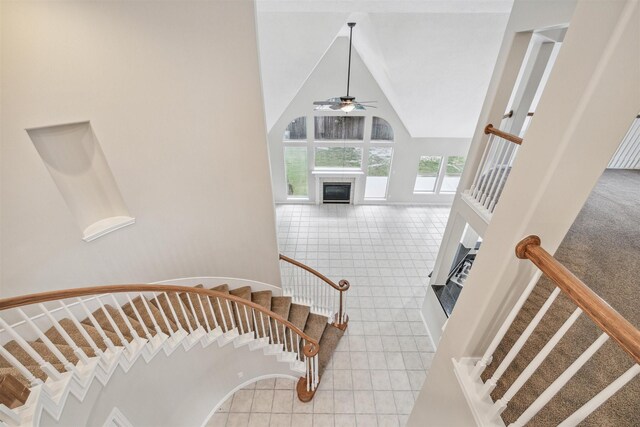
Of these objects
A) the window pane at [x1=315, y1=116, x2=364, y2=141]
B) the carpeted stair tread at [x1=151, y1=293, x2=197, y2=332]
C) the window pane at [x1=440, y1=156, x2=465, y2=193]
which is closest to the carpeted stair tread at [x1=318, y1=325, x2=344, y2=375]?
the carpeted stair tread at [x1=151, y1=293, x2=197, y2=332]

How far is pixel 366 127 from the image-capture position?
7797 millimetres

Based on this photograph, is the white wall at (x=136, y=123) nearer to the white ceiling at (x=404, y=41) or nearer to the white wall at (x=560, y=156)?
the white ceiling at (x=404, y=41)

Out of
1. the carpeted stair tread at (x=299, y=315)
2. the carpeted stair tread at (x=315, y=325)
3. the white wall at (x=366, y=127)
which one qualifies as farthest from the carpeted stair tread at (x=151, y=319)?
the white wall at (x=366, y=127)

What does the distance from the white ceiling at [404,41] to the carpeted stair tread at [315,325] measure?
3.98 metres

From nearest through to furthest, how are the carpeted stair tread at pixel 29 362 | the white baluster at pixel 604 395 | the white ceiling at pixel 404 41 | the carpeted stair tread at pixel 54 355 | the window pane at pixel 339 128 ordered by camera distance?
the white baluster at pixel 604 395
the carpeted stair tread at pixel 29 362
the carpeted stair tread at pixel 54 355
the white ceiling at pixel 404 41
the window pane at pixel 339 128

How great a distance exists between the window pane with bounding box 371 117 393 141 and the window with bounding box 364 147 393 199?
1.01 feet

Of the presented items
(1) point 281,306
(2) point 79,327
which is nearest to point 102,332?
(2) point 79,327

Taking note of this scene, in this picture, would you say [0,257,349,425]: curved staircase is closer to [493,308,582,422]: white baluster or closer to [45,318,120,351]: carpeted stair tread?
[45,318,120,351]: carpeted stair tread

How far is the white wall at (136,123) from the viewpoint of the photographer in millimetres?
2312

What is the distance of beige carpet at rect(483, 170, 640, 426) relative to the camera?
1.37 meters

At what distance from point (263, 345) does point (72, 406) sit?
1891 mm

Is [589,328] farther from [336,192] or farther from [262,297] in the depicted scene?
[336,192]

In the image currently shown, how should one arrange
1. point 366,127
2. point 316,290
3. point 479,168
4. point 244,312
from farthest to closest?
point 366,127
point 316,290
point 244,312
point 479,168

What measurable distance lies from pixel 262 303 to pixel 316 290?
118 centimetres
